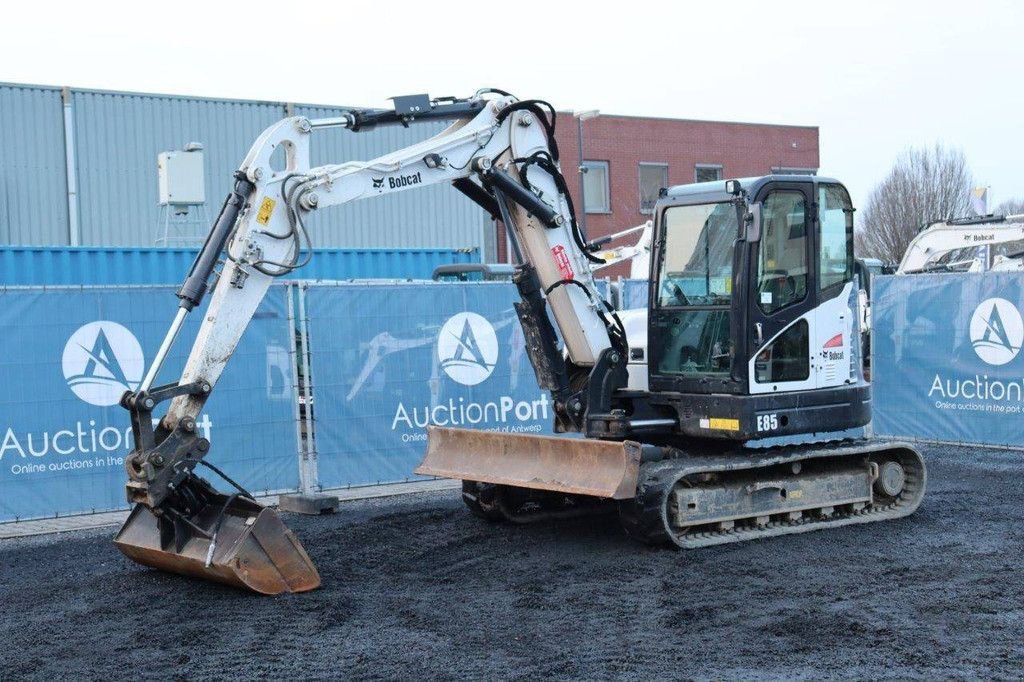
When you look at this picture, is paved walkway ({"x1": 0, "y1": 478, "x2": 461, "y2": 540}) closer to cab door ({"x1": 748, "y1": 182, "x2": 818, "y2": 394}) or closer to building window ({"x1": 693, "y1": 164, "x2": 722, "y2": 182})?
cab door ({"x1": 748, "y1": 182, "x2": 818, "y2": 394})

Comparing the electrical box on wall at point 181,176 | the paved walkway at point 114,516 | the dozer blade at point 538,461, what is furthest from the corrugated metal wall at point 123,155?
the dozer blade at point 538,461

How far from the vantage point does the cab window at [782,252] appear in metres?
9.48

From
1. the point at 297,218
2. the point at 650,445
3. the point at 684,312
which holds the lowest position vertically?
the point at 650,445

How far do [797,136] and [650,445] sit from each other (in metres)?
31.9

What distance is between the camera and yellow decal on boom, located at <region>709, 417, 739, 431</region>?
9.40m

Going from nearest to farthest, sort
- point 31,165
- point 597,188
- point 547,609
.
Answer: point 547,609 → point 31,165 → point 597,188

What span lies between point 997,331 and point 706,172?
24.3 meters

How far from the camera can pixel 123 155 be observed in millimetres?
23562

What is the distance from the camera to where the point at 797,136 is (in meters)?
40.1

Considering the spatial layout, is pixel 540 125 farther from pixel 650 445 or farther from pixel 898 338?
pixel 898 338

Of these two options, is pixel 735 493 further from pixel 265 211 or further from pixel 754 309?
pixel 265 211

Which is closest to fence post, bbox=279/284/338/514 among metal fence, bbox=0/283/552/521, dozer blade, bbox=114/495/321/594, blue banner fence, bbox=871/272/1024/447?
metal fence, bbox=0/283/552/521

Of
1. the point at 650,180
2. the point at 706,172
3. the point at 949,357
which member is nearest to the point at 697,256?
the point at 949,357

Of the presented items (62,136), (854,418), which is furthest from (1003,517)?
(62,136)
